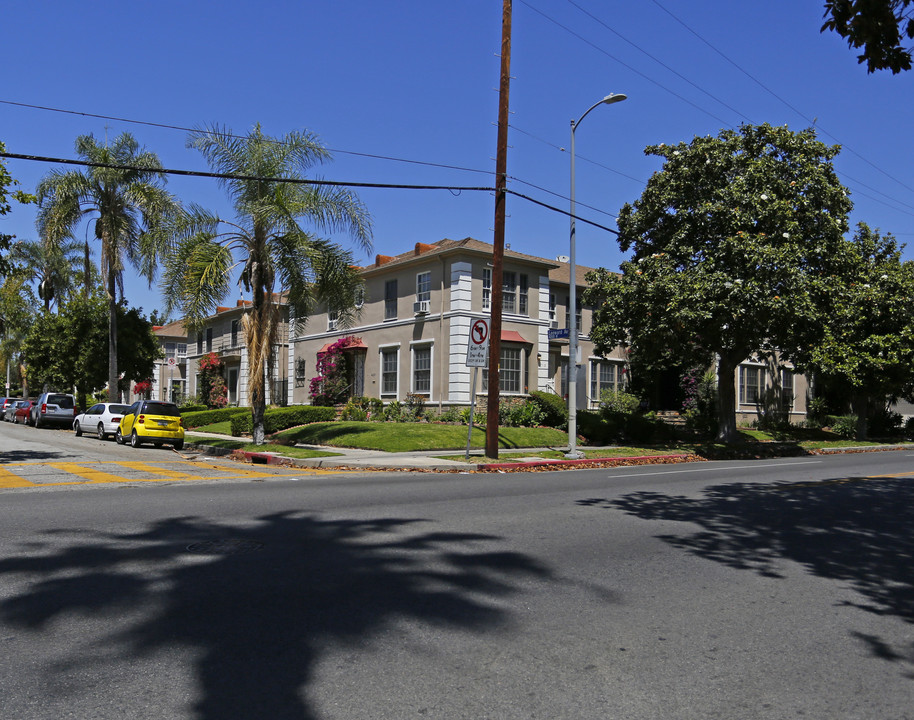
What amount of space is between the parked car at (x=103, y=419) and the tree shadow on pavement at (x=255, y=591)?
21.8 m

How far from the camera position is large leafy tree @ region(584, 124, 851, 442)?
22.3 metres

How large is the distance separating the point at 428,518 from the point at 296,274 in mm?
14006

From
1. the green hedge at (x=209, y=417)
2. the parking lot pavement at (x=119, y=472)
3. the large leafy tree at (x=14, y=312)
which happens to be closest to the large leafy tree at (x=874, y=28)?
the parking lot pavement at (x=119, y=472)

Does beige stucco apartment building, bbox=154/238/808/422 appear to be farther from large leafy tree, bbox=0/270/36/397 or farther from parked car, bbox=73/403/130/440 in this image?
large leafy tree, bbox=0/270/36/397

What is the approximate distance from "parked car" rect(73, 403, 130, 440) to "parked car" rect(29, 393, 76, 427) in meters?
9.00

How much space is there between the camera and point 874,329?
104 ft

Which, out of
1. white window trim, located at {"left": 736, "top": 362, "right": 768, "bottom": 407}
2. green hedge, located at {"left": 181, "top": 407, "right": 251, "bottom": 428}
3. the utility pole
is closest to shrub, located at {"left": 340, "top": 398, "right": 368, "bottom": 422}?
green hedge, located at {"left": 181, "top": 407, "right": 251, "bottom": 428}

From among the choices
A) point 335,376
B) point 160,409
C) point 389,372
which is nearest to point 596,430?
point 389,372

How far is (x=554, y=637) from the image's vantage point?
4.82m

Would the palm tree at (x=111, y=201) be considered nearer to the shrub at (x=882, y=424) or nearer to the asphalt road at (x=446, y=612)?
the asphalt road at (x=446, y=612)

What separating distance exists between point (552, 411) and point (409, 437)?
8.17 meters

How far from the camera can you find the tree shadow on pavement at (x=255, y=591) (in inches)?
164

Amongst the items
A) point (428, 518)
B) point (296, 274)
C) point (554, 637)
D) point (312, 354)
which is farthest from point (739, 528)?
point (312, 354)

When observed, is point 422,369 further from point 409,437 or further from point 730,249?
point 730,249
